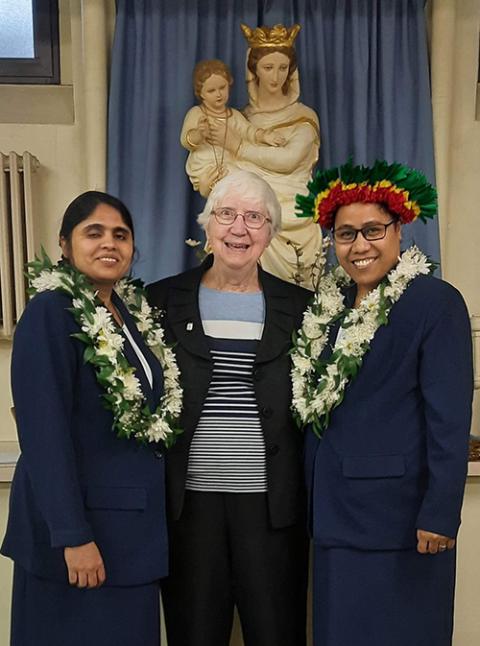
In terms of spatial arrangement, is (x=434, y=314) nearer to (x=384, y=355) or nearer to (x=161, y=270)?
(x=384, y=355)

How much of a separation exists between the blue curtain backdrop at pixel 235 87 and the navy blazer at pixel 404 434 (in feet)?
3.56

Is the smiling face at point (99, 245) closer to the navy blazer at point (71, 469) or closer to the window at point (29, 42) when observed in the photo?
the navy blazer at point (71, 469)

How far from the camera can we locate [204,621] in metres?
1.62

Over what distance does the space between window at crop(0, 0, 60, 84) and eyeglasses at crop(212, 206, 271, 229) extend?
1.46 metres

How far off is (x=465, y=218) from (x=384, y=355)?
1.42 metres

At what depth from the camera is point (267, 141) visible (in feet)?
7.69

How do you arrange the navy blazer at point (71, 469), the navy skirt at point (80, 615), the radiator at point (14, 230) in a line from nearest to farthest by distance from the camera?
the navy blazer at point (71, 469)
the navy skirt at point (80, 615)
the radiator at point (14, 230)

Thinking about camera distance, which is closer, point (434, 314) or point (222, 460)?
point (434, 314)

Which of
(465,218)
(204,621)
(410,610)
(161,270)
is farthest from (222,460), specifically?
(465,218)

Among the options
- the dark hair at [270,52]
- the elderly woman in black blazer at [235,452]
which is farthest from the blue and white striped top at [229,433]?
the dark hair at [270,52]

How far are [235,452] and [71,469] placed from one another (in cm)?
42

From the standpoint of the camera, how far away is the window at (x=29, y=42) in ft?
8.59

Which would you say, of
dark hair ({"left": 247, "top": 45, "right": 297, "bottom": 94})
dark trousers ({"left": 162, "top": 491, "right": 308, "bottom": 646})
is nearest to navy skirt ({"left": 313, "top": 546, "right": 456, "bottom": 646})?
dark trousers ({"left": 162, "top": 491, "right": 308, "bottom": 646})

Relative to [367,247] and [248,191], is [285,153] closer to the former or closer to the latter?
[248,191]
